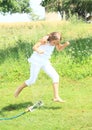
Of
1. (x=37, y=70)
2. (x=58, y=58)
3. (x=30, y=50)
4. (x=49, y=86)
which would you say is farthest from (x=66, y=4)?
(x=37, y=70)

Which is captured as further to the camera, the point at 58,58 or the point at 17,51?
the point at 17,51

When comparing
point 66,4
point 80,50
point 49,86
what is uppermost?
point 66,4

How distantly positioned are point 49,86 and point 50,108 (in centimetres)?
257

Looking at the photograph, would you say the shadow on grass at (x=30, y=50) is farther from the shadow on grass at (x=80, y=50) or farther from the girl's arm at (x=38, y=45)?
the girl's arm at (x=38, y=45)

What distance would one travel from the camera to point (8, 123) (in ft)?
23.4

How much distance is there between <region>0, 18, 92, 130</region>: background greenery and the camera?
7074 millimetres

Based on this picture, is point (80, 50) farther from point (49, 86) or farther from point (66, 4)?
point (66, 4)

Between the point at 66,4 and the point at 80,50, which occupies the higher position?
the point at 66,4

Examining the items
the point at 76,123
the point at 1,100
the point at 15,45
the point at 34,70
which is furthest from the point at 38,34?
the point at 76,123

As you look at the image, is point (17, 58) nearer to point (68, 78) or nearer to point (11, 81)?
point (11, 81)

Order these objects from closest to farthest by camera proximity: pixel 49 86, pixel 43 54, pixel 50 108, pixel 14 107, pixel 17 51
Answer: pixel 43 54
pixel 50 108
pixel 14 107
pixel 49 86
pixel 17 51

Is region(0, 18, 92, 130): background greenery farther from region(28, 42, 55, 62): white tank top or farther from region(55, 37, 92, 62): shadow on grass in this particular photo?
region(28, 42, 55, 62): white tank top

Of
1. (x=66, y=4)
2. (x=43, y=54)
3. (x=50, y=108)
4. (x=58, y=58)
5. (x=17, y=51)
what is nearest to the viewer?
(x=43, y=54)

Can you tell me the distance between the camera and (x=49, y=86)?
415 inches
